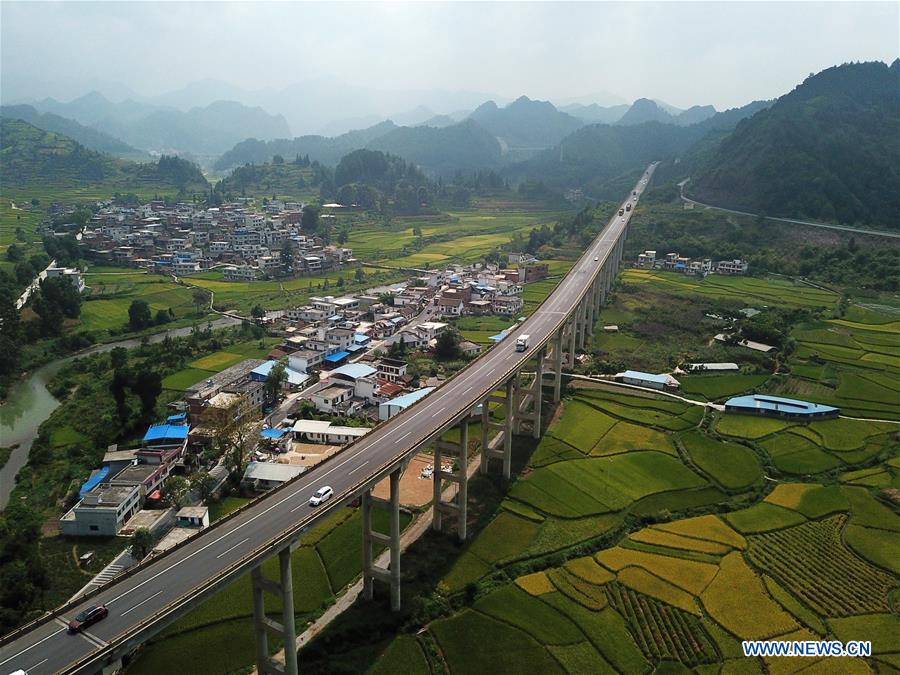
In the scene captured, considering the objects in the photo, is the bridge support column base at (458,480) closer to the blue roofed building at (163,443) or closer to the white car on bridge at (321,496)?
the white car on bridge at (321,496)

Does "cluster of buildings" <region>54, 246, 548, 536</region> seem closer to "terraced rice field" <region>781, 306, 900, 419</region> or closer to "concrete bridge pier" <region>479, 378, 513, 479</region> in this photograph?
"concrete bridge pier" <region>479, 378, 513, 479</region>

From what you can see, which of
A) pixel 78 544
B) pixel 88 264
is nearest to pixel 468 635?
pixel 78 544

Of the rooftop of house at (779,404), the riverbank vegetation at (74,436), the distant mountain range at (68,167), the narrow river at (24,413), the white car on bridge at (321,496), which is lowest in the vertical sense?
the narrow river at (24,413)

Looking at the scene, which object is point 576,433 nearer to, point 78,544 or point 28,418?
point 78,544

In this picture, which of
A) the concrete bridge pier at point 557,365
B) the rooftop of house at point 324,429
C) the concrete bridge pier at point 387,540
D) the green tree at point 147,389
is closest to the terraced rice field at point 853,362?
the concrete bridge pier at point 557,365

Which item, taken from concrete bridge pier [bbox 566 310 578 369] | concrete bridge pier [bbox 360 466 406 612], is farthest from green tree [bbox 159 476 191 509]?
concrete bridge pier [bbox 566 310 578 369]

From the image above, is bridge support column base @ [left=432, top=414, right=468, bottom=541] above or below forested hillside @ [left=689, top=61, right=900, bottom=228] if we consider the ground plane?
below

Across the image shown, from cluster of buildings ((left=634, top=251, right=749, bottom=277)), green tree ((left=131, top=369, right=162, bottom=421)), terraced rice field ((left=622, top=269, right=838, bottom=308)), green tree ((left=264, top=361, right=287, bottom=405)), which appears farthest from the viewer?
cluster of buildings ((left=634, top=251, right=749, bottom=277))
